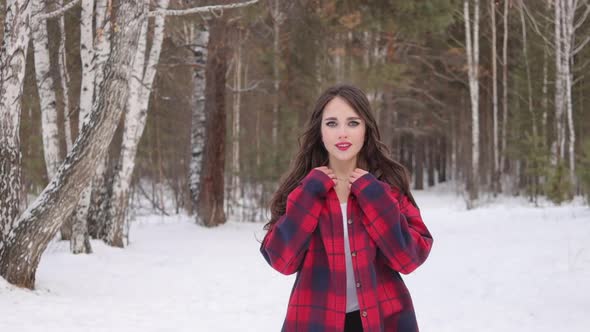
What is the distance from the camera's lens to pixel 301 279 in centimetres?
230

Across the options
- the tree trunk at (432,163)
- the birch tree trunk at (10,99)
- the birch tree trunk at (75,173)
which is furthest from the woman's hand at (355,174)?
the tree trunk at (432,163)

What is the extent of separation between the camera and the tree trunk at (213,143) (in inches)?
529

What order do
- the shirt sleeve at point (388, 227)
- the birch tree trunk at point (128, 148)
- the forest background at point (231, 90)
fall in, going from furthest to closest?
A: the birch tree trunk at point (128, 148) < the forest background at point (231, 90) < the shirt sleeve at point (388, 227)

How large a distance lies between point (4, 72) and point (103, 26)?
78.7 inches

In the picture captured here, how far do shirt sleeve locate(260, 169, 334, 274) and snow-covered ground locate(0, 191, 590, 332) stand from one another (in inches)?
129

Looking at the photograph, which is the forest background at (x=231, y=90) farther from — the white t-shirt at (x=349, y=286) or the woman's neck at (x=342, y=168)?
the white t-shirt at (x=349, y=286)

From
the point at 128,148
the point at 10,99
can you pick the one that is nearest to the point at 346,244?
the point at 10,99

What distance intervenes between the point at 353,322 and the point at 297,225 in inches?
15.3

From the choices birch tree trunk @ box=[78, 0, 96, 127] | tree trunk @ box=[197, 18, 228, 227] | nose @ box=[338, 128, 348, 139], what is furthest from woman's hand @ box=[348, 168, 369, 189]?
tree trunk @ box=[197, 18, 228, 227]

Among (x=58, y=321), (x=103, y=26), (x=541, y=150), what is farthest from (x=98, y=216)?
(x=541, y=150)

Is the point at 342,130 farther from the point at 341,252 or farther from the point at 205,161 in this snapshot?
the point at 205,161

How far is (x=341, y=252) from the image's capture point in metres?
2.25

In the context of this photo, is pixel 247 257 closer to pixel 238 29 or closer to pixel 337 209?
pixel 238 29

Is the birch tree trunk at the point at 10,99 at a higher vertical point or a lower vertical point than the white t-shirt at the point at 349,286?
higher
